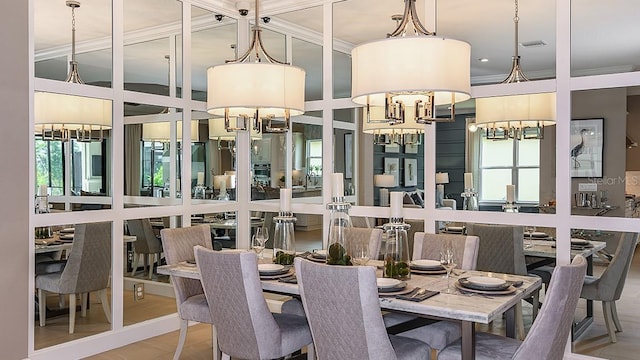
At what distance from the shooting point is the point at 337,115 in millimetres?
4691

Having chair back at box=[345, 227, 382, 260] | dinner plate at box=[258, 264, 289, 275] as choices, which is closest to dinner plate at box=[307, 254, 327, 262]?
dinner plate at box=[258, 264, 289, 275]

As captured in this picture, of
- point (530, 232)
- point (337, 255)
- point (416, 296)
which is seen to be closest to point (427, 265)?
point (337, 255)

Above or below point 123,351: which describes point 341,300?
above

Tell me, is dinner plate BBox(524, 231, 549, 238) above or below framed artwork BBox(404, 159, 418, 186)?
below

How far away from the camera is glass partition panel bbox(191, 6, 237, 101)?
477 centimetres

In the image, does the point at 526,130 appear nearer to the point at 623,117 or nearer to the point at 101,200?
the point at 623,117

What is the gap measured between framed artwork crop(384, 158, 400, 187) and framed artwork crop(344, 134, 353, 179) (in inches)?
14.1

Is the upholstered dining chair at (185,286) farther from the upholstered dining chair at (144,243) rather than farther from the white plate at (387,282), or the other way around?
the white plate at (387,282)

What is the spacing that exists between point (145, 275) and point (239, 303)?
6.58ft

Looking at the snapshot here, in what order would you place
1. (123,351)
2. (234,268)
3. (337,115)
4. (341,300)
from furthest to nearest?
(337,115) < (123,351) < (234,268) < (341,300)

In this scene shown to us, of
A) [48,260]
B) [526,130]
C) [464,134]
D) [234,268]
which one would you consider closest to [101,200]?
[48,260]

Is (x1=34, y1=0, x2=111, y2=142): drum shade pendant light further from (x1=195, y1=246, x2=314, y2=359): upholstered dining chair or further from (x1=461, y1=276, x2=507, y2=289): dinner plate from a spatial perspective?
(x1=461, y1=276, x2=507, y2=289): dinner plate

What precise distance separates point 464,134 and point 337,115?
115cm

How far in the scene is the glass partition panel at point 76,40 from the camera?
3.56m
